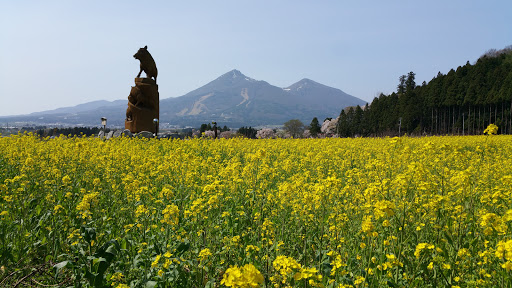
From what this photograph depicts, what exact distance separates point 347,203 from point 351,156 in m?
6.15

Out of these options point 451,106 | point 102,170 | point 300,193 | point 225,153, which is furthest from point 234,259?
point 451,106

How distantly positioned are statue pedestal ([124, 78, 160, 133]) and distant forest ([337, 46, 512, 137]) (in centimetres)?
3372

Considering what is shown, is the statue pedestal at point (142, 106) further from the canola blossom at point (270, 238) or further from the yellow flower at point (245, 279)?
the yellow flower at point (245, 279)

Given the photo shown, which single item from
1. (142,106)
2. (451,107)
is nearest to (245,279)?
(142,106)

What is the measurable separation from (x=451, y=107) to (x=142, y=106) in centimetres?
4478

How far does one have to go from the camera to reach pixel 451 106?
160ft

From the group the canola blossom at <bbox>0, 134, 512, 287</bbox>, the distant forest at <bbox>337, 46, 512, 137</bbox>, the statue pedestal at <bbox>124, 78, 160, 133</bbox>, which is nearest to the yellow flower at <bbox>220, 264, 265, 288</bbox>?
the canola blossom at <bbox>0, 134, 512, 287</bbox>

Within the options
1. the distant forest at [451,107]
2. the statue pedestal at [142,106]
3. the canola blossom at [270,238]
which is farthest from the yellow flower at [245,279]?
the distant forest at [451,107]

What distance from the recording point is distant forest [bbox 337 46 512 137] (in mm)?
42688

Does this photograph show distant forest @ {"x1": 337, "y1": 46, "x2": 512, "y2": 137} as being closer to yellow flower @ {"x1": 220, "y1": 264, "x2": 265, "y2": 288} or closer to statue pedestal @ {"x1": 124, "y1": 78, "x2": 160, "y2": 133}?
statue pedestal @ {"x1": 124, "y1": 78, "x2": 160, "y2": 133}

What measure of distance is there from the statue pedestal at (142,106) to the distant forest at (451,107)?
33723mm

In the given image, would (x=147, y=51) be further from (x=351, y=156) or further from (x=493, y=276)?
(x=493, y=276)

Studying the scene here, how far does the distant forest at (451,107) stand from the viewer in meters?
42.7

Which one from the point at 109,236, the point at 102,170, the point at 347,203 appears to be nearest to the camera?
the point at 109,236
